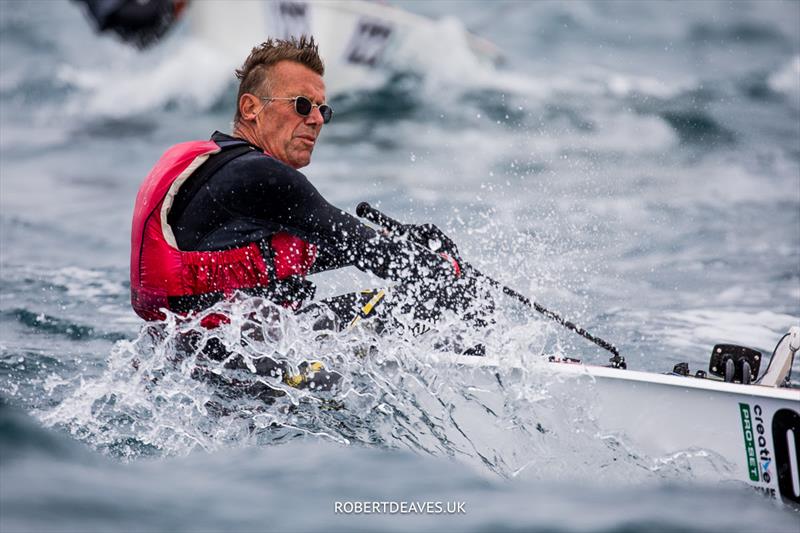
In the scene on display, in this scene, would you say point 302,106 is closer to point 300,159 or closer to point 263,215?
point 300,159

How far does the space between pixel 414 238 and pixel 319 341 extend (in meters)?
0.55

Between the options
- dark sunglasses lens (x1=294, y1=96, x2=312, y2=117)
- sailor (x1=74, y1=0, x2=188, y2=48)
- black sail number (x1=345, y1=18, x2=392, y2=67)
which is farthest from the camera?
black sail number (x1=345, y1=18, x2=392, y2=67)

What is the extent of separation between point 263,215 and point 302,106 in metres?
0.49

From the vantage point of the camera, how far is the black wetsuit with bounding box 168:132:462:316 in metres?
2.92

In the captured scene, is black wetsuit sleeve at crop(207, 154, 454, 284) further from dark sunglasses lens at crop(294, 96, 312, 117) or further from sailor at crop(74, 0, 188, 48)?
sailor at crop(74, 0, 188, 48)

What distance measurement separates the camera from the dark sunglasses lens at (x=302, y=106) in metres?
3.22

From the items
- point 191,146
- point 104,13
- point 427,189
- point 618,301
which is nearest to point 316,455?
point 191,146

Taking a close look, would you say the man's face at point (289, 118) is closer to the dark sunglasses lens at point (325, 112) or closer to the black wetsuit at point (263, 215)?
the dark sunglasses lens at point (325, 112)

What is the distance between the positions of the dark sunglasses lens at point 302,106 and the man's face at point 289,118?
12 millimetres

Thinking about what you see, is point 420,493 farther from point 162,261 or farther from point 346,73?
point 346,73

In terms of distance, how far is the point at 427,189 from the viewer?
9211mm

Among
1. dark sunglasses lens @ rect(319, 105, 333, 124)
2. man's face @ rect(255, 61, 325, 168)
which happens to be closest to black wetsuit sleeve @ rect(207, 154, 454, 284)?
man's face @ rect(255, 61, 325, 168)

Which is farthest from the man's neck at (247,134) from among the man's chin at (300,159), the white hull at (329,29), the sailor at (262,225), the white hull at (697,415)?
the white hull at (329,29)

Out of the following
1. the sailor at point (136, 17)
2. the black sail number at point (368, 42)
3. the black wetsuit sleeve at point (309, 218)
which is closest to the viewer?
the black wetsuit sleeve at point (309, 218)
